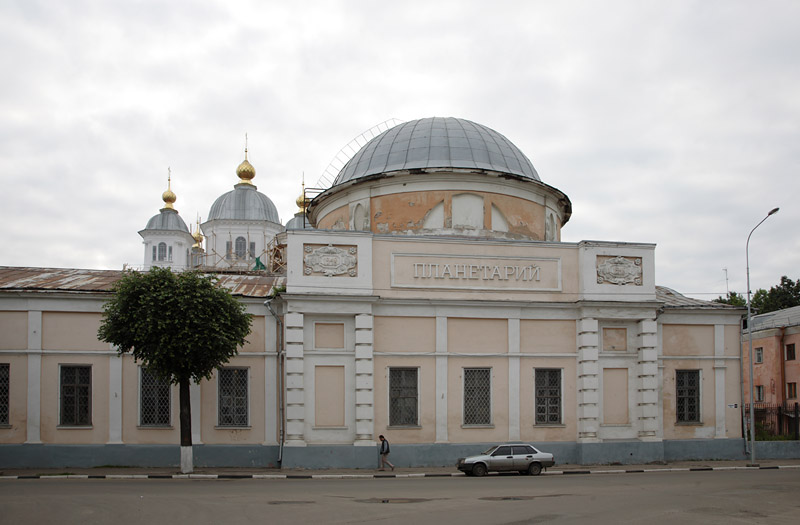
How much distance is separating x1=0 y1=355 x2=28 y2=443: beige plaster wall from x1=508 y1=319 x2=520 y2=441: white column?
15167mm

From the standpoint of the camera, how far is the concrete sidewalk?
72.0 ft

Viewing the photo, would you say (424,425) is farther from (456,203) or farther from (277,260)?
(277,260)

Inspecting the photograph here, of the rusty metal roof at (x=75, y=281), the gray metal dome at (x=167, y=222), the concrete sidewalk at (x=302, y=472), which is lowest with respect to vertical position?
the concrete sidewalk at (x=302, y=472)

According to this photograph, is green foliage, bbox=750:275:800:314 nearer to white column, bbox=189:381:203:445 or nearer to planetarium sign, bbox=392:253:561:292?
planetarium sign, bbox=392:253:561:292

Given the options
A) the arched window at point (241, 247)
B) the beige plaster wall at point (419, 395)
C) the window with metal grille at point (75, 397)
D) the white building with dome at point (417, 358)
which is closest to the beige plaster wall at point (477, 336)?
the white building with dome at point (417, 358)

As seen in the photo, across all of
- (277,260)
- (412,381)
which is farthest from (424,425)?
(277,260)

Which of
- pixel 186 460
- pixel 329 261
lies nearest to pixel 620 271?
pixel 329 261

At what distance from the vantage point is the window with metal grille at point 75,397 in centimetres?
2467

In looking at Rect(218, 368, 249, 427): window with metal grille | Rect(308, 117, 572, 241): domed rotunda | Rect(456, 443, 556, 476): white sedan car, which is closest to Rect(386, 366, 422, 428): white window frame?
Rect(456, 443, 556, 476): white sedan car

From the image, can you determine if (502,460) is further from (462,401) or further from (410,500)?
(410,500)

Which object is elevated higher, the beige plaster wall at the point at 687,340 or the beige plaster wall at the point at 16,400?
the beige plaster wall at the point at 687,340

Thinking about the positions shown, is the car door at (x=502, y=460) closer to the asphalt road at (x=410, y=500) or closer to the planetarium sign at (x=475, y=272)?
the asphalt road at (x=410, y=500)

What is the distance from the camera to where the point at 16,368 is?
24.4 metres

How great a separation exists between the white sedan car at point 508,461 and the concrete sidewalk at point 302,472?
0.43m
